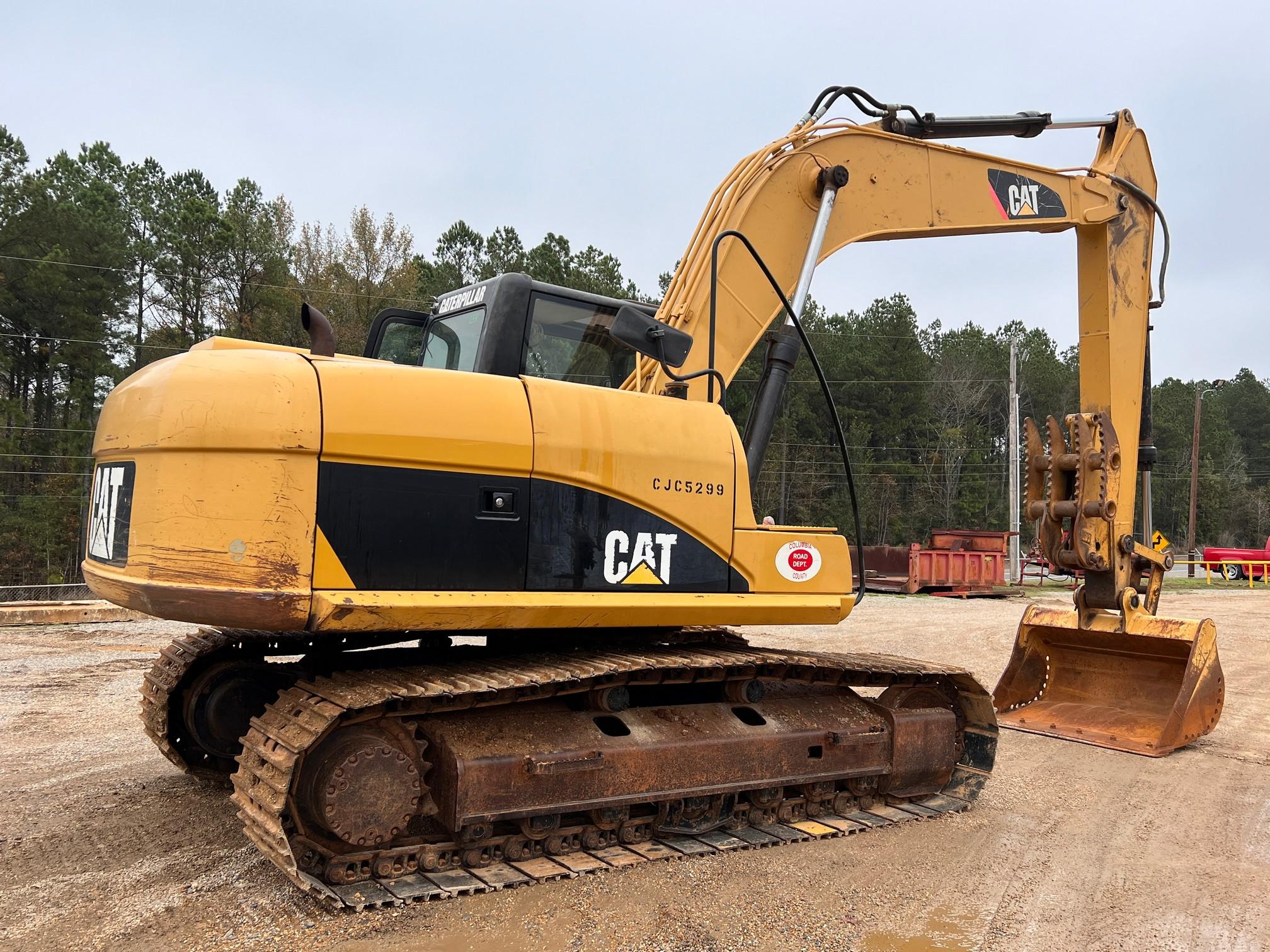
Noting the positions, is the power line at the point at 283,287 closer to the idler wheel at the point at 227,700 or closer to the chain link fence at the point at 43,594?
the chain link fence at the point at 43,594

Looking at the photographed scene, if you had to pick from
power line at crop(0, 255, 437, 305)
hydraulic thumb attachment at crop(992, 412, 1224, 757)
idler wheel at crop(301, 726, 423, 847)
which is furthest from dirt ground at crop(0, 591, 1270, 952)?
power line at crop(0, 255, 437, 305)

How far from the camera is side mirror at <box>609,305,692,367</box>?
4.50 meters

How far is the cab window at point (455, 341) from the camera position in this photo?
4.83 meters

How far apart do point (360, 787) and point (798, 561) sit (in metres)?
2.41

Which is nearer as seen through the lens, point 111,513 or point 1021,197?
point 111,513

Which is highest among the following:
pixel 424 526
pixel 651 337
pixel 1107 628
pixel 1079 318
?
pixel 1079 318

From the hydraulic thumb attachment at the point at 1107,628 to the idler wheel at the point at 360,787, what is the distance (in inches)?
203

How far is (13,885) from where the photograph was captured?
4.05 metres

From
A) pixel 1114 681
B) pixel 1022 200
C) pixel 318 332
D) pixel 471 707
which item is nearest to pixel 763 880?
pixel 471 707

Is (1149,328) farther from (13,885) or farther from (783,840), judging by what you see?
(13,885)

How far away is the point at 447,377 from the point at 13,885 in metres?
2.83

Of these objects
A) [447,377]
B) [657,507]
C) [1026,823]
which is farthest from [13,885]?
[1026,823]

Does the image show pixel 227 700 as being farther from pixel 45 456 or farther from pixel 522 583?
pixel 45 456

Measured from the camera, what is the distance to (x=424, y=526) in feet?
12.9
